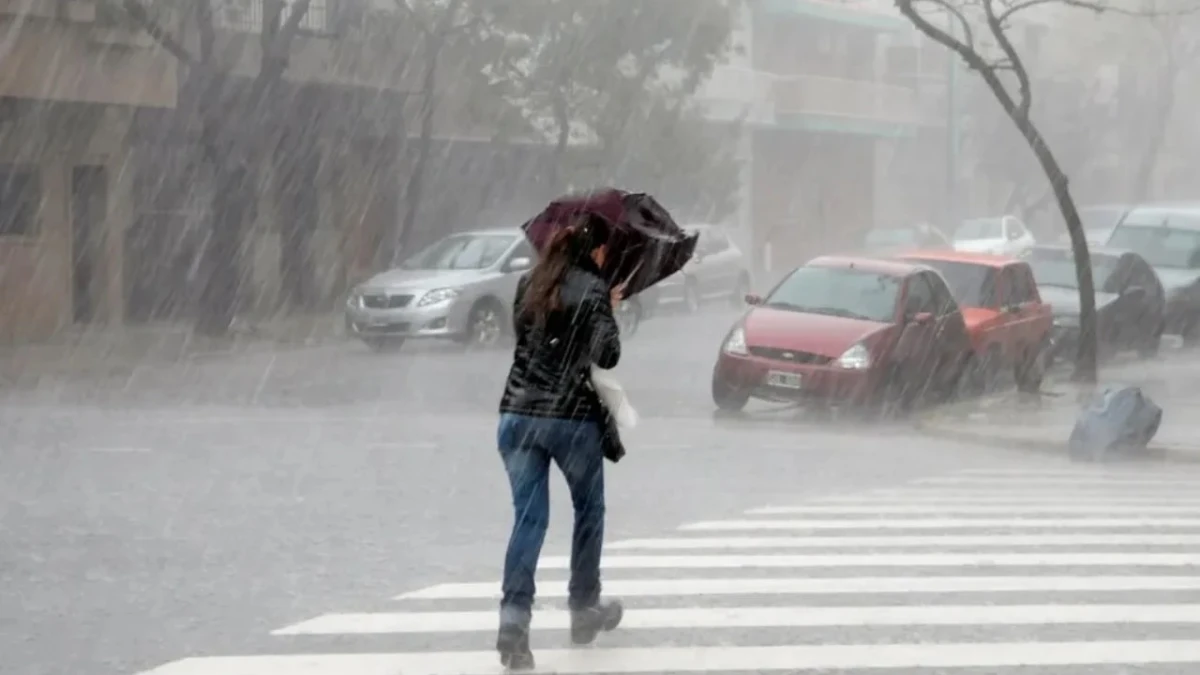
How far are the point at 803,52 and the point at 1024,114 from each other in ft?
107

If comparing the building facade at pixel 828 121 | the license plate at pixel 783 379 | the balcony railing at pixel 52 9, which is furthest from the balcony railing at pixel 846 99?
the license plate at pixel 783 379

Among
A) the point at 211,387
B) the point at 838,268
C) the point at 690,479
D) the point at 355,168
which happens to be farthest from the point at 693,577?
the point at 355,168

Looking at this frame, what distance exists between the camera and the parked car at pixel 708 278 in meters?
34.4

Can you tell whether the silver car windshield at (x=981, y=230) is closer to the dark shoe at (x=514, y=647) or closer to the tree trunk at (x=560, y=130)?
the tree trunk at (x=560, y=130)

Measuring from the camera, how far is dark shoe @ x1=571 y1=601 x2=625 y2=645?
295 inches

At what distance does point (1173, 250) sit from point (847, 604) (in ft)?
77.4

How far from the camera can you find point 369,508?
1157 cm

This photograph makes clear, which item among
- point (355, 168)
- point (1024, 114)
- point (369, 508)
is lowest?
point (355, 168)

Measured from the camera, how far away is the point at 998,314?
20891 mm

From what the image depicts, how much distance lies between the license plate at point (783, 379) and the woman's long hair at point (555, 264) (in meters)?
10.8

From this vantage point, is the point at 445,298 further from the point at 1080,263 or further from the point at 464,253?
the point at 1080,263

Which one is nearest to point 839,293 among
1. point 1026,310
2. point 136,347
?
point 1026,310

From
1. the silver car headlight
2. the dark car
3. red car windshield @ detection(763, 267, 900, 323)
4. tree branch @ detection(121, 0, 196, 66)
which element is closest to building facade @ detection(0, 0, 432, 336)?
tree branch @ detection(121, 0, 196, 66)

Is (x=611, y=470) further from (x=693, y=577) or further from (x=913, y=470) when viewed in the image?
(x=693, y=577)
